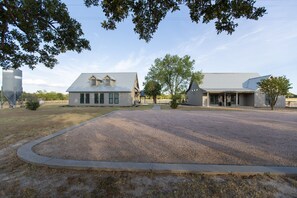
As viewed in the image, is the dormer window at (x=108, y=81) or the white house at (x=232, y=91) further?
the dormer window at (x=108, y=81)

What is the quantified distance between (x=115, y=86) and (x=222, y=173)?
2699cm

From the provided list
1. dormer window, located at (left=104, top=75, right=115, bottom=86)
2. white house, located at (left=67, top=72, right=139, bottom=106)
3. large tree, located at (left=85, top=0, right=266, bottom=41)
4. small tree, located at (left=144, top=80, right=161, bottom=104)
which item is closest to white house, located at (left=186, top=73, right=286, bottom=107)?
small tree, located at (left=144, top=80, right=161, bottom=104)

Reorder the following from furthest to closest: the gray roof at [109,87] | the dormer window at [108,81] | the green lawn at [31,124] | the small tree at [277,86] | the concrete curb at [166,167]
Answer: the dormer window at [108,81] → the gray roof at [109,87] → the small tree at [277,86] → the green lawn at [31,124] → the concrete curb at [166,167]

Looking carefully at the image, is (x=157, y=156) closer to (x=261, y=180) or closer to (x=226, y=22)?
(x=261, y=180)

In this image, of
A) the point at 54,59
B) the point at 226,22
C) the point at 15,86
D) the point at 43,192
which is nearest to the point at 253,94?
the point at 226,22

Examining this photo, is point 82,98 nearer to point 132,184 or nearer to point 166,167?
point 166,167

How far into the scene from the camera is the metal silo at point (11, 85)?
27.2 m

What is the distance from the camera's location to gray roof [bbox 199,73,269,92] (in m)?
28.4

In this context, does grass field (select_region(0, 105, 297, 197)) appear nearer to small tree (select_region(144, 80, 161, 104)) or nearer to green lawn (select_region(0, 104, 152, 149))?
green lawn (select_region(0, 104, 152, 149))

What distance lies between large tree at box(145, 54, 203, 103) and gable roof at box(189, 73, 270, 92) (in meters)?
5.49

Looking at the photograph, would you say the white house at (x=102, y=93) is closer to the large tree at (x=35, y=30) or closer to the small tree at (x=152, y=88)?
the small tree at (x=152, y=88)

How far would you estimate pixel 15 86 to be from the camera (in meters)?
27.8

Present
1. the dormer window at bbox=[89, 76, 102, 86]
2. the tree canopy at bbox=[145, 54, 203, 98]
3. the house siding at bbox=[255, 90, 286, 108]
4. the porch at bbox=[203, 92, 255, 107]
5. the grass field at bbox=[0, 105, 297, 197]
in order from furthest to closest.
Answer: the tree canopy at bbox=[145, 54, 203, 98]
the porch at bbox=[203, 92, 255, 107]
the dormer window at bbox=[89, 76, 102, 86]
the house siding at bbox=[255, 90, 286, 108]
the grass field at bbox=[0, 105, 297, 197]

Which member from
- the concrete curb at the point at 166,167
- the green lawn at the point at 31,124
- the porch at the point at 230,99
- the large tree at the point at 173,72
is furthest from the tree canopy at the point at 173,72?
the concrete curb at the point at 166,167
